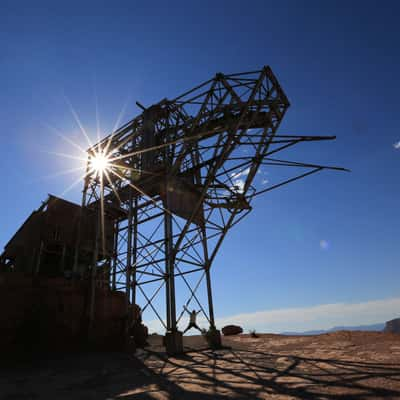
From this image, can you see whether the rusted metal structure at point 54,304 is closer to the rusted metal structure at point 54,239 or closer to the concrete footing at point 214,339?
the rusted metal structure at point 54,239

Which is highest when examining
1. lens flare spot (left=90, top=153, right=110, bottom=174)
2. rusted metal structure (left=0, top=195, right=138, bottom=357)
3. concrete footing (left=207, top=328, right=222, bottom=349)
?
lens flare spot (left=90, top=153, right=110, bottom=174)

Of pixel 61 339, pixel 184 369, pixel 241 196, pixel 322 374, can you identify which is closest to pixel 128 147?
pixel 241 196

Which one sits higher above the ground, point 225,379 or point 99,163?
point 99,163

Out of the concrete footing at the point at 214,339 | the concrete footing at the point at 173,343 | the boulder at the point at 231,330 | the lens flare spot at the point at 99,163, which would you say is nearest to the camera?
the concrete footing at the point at 173,343

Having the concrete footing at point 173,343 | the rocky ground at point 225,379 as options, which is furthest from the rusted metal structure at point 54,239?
the rocky ground at point 225,379

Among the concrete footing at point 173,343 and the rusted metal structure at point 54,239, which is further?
the rusted metal structure at point 54,239

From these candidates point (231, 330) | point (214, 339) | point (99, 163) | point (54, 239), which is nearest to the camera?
point (214, 339)

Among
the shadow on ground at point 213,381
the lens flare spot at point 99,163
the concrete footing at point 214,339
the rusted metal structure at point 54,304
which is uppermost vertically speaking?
Answer: the lens flare spot at point 99,163

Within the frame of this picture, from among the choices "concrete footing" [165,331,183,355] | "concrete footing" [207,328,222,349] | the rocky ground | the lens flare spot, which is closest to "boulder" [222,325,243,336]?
"concrete footing" [207,328,222,349]

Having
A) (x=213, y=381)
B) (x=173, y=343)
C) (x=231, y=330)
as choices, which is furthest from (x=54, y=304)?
(x=231, y=330)

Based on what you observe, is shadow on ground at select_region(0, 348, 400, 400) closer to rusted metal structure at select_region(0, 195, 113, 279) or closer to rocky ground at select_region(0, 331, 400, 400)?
rocky ground at select_region(0, 331, 400, 400)

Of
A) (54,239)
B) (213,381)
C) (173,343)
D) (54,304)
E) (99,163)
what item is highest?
(99,163)

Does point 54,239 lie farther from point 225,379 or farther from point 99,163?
point 225,379

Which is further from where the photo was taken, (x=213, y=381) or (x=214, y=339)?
(x=214, y=339)
